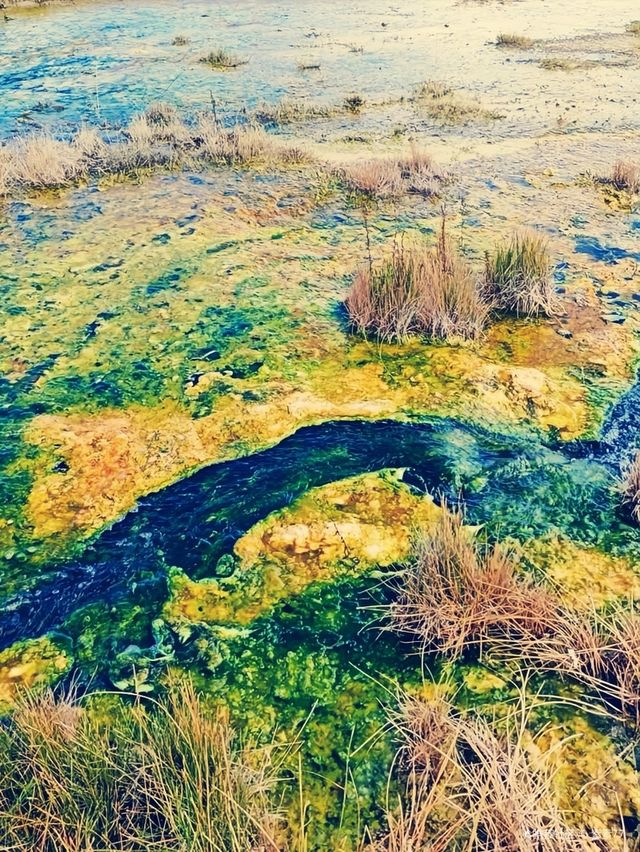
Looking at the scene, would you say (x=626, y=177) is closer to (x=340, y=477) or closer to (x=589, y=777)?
(x=340, y=477)

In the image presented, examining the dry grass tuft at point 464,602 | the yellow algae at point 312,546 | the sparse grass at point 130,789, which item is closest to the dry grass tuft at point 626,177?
the yellow algae at point 312,546

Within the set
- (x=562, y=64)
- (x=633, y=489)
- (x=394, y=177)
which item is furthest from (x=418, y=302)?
(x=562, y=64)

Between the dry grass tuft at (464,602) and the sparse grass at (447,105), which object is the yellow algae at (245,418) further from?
the sparse grass at (447,105)

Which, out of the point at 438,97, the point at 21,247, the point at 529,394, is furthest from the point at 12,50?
the point at 529,394

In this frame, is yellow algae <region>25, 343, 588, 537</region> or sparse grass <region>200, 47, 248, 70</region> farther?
sparse grass <region>200, 47, 248, 70</region>

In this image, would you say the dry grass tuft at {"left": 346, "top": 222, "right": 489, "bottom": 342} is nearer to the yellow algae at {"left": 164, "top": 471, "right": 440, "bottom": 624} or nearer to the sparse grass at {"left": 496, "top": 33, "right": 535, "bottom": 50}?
the yellow algae at {"left": 164, "top": 471, "right": 440, "bottom": 624}

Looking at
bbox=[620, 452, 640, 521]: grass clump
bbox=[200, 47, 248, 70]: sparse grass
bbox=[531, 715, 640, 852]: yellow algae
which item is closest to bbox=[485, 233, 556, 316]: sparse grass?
bbox=[620, 452, 640, 521]: grass clump
